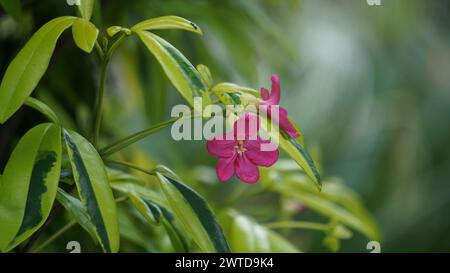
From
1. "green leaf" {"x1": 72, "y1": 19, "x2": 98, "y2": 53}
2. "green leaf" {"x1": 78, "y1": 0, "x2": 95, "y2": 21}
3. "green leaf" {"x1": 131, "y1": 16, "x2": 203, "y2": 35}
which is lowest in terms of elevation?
"green leaf" {"x1": 72, "y1": 19, "x2": 98, "y2": 53}

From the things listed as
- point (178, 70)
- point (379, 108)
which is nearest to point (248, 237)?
point (178, 70)

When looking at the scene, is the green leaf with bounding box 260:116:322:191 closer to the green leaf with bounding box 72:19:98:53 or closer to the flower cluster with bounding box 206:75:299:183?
the flower cluster with bounding box 206:75:299:183

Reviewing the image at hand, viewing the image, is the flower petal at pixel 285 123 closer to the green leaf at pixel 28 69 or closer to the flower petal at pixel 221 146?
the flower petal at pixel 221 146

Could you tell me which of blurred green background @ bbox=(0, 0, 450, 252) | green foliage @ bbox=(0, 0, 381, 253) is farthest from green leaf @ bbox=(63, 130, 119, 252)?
blurred green background @ bbox=(0, 0, 450, 252)

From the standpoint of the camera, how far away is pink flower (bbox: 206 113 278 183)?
0.48 meters

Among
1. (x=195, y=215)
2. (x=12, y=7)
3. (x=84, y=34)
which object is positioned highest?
(x=12, y=7)

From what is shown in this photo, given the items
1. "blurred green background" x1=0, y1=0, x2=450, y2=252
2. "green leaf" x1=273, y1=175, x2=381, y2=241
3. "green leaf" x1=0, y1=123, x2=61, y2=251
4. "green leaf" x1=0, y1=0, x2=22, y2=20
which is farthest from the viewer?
"blurred green background" x1=0, y1=0, x2=450, y2=252

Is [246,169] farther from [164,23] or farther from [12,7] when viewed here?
[12,7]

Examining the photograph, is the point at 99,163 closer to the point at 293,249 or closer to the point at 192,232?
the point at 192,232

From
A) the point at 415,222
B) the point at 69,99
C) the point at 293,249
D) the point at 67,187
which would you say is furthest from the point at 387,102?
the point at 67,187

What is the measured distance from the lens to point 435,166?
2.01 metres

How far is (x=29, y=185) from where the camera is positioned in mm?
453

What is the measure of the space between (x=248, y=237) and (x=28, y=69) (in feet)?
0.92

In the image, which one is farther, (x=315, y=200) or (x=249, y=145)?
(x=315, y=200)
